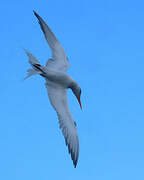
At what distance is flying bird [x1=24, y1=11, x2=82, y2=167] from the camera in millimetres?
11812

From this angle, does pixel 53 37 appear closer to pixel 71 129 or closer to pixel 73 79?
pixel 73 79

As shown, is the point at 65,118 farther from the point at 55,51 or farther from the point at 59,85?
the point at 55,51

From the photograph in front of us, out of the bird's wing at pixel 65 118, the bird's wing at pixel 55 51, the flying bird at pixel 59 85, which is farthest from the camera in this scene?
the bird's wing at pixel 55 51

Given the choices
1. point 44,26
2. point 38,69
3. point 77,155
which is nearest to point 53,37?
point 44,26

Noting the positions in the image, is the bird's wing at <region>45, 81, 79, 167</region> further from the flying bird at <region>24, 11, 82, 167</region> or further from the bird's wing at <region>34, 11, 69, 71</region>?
the bird's wing at <region>34, 11, 69, 71</region>

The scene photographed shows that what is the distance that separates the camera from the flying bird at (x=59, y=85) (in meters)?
11.8

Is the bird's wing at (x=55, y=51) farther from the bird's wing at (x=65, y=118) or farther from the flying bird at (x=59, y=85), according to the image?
the bird's wing at (x=65, y=118)

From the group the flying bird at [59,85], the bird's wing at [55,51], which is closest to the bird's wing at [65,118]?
the flying bird at [59,85]

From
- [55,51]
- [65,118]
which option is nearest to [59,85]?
[65,118]

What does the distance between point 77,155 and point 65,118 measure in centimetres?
129

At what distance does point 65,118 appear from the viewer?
12.0m

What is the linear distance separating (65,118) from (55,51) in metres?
2.65

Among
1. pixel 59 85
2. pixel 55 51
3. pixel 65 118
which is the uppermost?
pixel 55 51

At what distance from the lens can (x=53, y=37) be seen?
43.0ft
